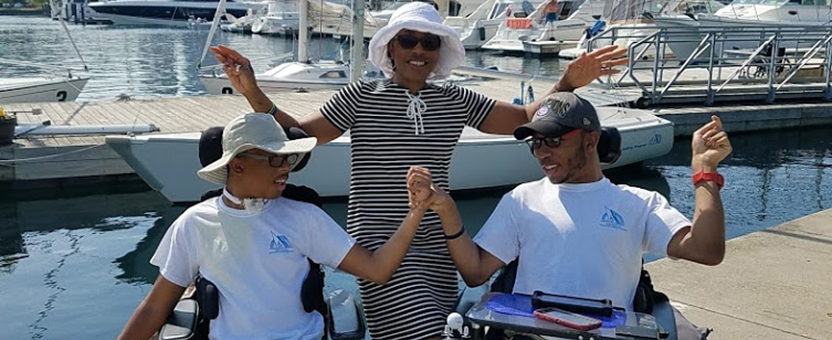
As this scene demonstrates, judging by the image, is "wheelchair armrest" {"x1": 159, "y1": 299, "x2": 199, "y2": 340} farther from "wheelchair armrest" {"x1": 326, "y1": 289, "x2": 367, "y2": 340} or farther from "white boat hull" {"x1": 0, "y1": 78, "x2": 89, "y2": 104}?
"white boat hull" {"x1": 0, "y1": 78, "x2": 89, "y2": 104}

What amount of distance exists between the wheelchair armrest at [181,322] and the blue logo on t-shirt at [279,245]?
12.8 inches

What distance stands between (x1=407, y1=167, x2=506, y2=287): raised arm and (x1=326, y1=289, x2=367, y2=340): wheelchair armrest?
1.29 feet

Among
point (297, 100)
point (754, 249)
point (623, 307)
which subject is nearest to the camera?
point (623, 307)

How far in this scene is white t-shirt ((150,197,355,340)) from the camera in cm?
275

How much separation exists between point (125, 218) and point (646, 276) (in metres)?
8.08

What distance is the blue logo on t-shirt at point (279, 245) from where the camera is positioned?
9.04 ft

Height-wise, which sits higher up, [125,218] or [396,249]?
[396,249]

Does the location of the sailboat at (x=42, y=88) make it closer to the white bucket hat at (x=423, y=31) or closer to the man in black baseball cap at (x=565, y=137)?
the white bucket hat at (x=423, y=31)

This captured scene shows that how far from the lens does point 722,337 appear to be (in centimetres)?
414

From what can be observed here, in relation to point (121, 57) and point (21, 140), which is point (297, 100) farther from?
point (121, 57)

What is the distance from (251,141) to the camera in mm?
2715

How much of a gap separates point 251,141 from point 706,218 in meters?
1.45

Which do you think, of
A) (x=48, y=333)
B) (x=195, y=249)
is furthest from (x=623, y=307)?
(x=48, y=333)

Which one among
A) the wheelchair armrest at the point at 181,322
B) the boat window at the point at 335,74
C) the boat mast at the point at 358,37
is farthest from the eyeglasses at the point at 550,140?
the boat window at the point at 335,74
